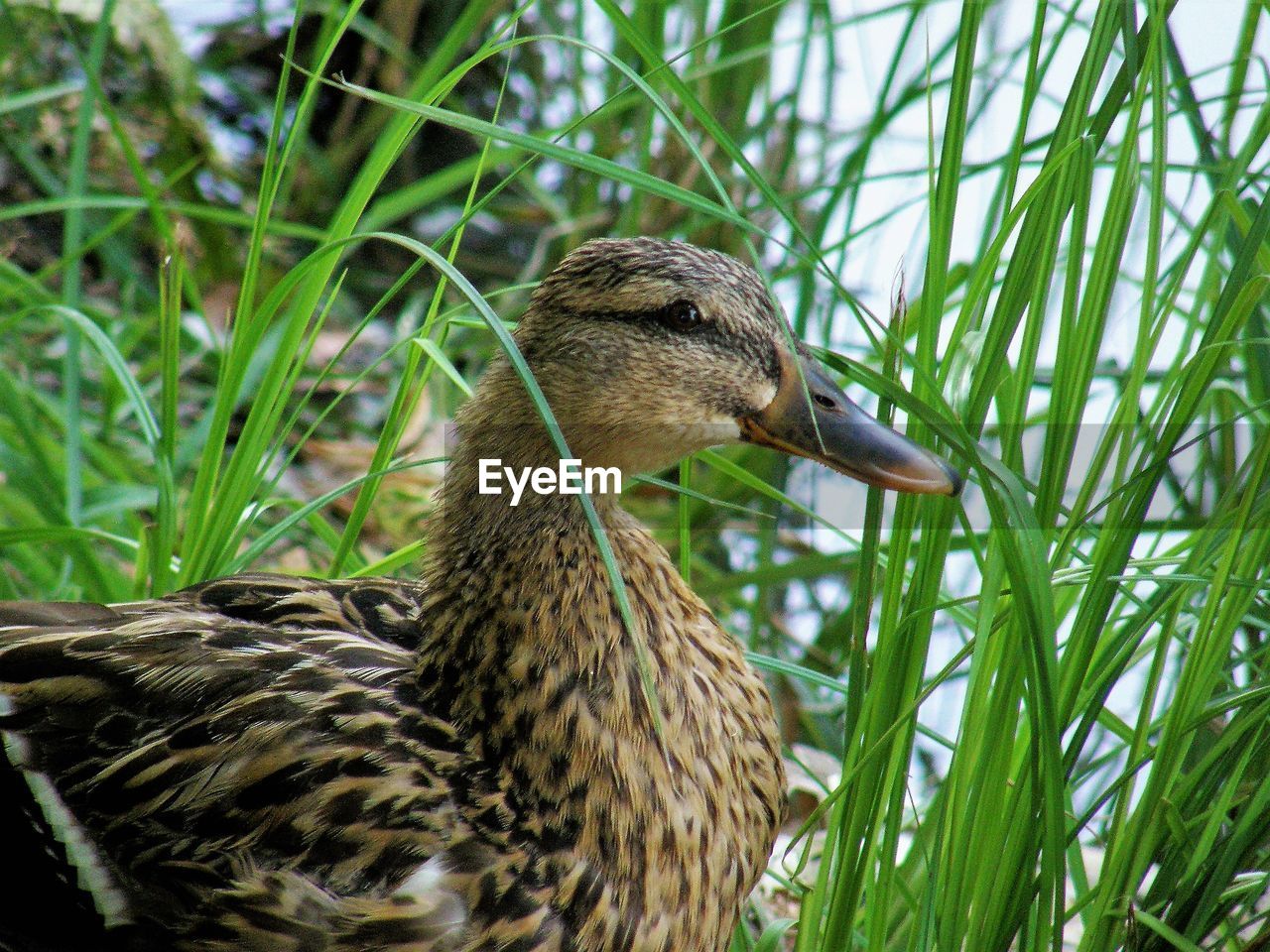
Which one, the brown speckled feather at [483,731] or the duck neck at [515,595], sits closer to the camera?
the brown speckled feather at [483,731]

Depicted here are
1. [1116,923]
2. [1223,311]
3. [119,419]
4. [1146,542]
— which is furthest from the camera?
[119,419]

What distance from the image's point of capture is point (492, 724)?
5.40 feet

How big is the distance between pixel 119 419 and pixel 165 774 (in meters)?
1.50

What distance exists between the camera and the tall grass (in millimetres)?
1445

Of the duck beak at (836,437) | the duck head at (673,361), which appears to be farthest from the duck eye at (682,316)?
the duck beak at (836,437)

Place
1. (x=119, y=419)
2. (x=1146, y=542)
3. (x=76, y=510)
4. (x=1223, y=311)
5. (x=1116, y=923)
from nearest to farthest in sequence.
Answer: (x=1223, y=311), (x=1116, y=923), (x=76, y=510), (x=1146, y=542), (x=119, y=419)

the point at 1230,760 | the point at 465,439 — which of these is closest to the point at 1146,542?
the point at 1230,760

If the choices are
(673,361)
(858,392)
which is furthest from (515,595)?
(858,392)

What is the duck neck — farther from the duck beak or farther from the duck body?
the duck beak

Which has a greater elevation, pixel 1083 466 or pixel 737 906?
pixel 1083 466

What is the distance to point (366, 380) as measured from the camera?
11.5ft

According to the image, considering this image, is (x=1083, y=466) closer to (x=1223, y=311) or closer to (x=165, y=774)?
(x=1223, y=311)

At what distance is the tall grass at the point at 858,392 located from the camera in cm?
145

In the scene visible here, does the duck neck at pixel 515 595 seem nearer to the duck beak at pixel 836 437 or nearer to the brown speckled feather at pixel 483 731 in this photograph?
the brown speckled feather at pixel 483 731
